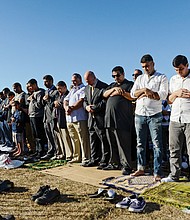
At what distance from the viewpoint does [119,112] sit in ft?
16.3

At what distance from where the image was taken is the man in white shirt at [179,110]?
389 cm

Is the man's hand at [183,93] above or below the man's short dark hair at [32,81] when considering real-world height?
below

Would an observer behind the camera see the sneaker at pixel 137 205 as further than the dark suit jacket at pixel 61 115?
No

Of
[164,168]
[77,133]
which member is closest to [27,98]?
[77,133]

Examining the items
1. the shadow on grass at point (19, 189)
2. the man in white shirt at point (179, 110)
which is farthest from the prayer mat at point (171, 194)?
the shadow on grass at point (19, 189)

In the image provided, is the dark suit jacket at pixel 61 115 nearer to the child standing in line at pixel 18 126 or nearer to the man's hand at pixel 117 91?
the child standing in line at pixel 18 126

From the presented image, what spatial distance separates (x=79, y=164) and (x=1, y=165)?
1771mm

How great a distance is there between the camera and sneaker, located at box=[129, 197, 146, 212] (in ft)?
10.3

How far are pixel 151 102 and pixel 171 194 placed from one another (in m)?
1.50

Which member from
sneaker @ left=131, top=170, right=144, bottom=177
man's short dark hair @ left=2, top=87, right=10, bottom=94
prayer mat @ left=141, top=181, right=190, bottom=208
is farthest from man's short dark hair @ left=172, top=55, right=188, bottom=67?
man's short dark hair @ left=2, top=87, right=10, bottom=94

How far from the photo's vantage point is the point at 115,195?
3.61 m

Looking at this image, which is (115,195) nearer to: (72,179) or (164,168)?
(72,179)

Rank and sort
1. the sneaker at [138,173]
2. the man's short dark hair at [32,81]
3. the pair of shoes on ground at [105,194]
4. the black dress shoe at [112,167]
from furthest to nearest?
1. the man's short dark hair at [32,81]
2. the black dress shoe at [112,167]
3. the sneaker at [138,173]
4. the pair of shoes on ground at [105,194]

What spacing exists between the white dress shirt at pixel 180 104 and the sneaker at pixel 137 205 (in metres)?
1.40
